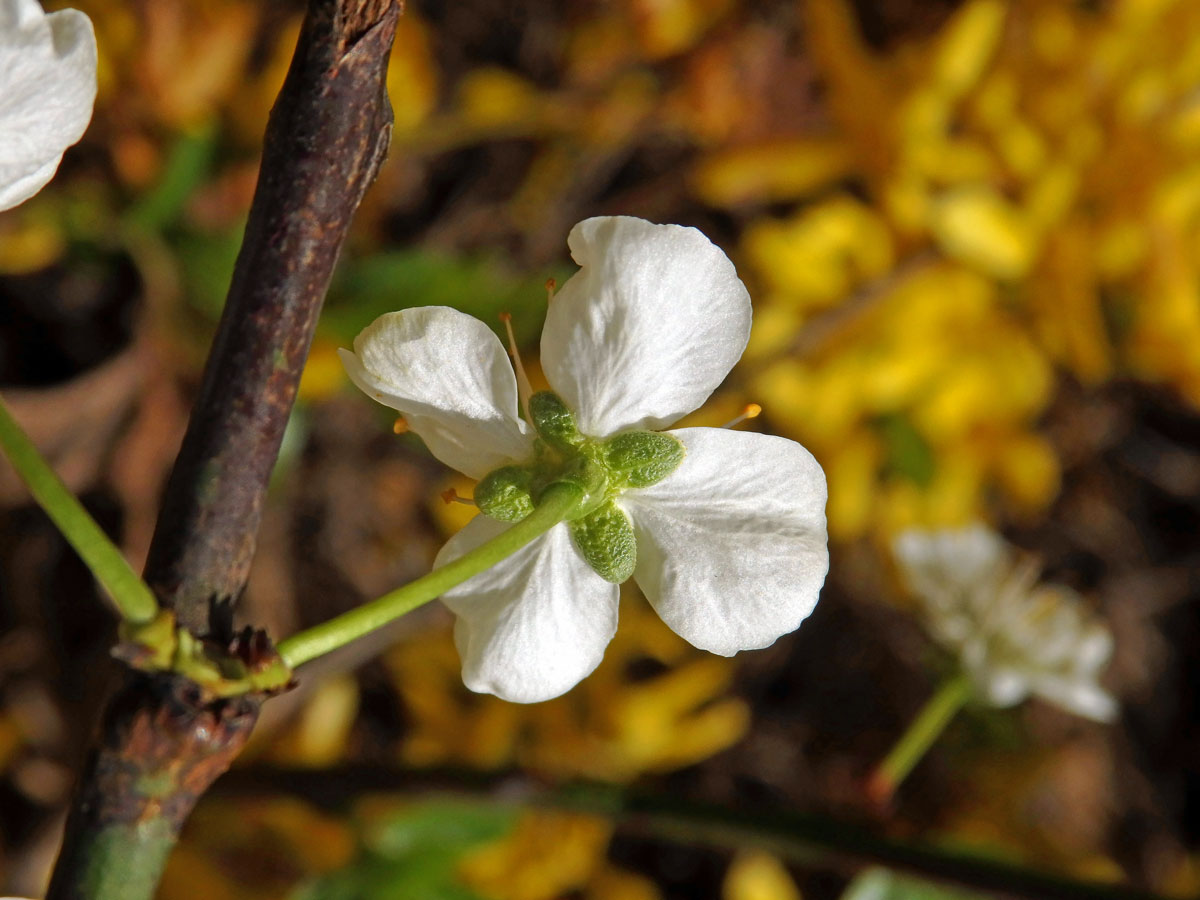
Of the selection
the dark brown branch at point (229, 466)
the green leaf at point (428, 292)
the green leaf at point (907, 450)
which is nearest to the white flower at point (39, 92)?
the dark brown branch at point (229, 466)

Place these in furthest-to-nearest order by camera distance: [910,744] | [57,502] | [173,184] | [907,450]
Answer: [907,450] → [173,184] → [910,744] → [57,502]

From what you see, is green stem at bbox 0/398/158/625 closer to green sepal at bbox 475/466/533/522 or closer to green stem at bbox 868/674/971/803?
green sepal at bbox 475/466/533/522

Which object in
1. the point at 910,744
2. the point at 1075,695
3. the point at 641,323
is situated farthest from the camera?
the point at 1075,695

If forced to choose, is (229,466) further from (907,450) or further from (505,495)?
(907,450)

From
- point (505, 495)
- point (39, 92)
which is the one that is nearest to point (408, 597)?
point (505, 495)

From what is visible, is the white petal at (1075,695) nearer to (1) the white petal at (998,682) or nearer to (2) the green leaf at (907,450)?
(1) the white petal at (998,682)

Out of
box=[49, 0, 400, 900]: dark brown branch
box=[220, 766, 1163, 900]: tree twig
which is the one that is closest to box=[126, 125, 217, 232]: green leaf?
box=[220, 766, 1163, 900]: tree twig

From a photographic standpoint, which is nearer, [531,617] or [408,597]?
[408,597]

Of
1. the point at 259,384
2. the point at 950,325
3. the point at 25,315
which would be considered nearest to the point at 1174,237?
the point at 950,325
